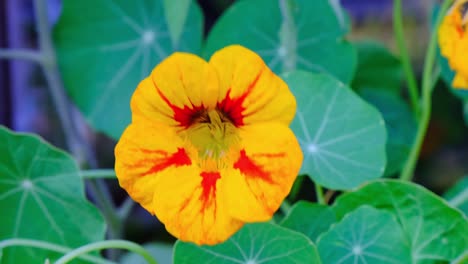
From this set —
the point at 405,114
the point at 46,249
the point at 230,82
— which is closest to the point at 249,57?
the point at 230,82

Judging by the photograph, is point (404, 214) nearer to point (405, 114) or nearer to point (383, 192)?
point (383, 192)

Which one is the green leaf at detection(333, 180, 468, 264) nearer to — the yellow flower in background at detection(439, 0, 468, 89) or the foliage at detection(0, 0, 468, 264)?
the foliage at detection(0, 0, 468, 264)

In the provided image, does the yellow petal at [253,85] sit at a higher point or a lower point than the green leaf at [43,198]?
lower

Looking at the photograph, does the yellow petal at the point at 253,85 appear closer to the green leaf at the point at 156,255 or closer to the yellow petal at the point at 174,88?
the yellow petal at the point at 174,88

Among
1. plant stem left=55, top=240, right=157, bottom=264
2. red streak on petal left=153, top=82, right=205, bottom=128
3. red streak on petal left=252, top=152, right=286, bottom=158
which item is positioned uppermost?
red streak on petal left=153, top=82, right=205, bottom=128

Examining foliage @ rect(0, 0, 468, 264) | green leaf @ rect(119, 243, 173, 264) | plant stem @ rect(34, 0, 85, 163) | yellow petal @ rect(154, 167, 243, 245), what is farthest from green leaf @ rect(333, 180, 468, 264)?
plant stem @ rect(34, 0, 85, 163)

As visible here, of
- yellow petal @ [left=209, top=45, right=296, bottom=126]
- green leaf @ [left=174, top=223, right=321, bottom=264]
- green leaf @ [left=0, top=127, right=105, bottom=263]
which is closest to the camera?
yellow petal @ [left=209, top=45, right=296, bottom=126]

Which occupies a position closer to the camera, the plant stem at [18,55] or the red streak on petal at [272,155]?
the red streak on petal at [272,155]

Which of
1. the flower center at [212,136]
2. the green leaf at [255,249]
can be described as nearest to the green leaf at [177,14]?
the flower center at [212,136]
